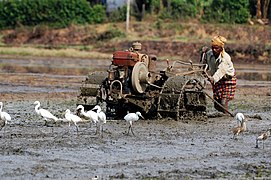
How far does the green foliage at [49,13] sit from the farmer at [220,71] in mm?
47787

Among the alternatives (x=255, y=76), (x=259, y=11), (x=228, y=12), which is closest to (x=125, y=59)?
(x=255, y=76)

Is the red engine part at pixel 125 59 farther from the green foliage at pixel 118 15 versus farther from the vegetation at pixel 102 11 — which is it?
the green foliage at pixel 118 15

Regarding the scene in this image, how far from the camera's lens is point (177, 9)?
6762cm

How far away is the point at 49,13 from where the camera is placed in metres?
67.8

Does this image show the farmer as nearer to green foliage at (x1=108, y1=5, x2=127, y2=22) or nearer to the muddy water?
the muddy water

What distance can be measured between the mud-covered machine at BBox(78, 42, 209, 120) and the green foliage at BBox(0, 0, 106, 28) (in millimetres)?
48468

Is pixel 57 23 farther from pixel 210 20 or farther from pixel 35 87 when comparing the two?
pixel 35 87

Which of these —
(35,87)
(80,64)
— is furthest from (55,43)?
(35,87)

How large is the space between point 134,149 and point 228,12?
52.2 meters

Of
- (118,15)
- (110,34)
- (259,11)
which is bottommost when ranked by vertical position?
(110,34)

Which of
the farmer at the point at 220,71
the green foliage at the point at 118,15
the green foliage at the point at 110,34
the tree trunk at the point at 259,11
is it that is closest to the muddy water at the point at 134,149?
the farmer at the point at 220,71

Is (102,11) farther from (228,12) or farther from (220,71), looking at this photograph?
(220,71)

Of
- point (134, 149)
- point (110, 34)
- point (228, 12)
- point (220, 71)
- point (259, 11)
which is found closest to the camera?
point (134, 149)

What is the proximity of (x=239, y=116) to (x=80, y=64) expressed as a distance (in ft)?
103
